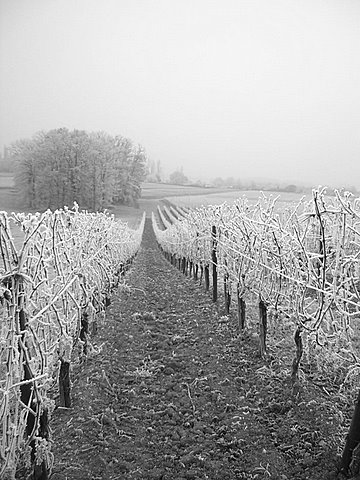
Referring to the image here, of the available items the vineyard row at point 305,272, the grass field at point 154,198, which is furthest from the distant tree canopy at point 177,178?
the vineyard row at point 305,272

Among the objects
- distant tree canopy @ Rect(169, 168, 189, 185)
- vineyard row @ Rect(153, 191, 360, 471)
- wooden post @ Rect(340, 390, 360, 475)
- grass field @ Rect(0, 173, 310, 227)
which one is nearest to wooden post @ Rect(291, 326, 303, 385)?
vineyard row @ Rect(153, 191, 360, 471)

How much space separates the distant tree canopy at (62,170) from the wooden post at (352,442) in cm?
4334

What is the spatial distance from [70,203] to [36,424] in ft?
143

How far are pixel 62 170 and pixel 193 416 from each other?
4487 centimetres

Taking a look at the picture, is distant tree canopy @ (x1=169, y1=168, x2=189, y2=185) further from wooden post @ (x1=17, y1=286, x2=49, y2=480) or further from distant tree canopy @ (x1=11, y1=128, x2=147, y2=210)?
wooden post @ (x1=17, y1=286, x2=49, y2=480)

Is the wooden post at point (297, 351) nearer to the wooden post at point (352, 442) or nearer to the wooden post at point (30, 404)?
the wooden post at point (352, 442)

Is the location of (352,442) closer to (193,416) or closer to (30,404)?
(193,416)

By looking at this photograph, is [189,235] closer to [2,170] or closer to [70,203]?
[70,203]

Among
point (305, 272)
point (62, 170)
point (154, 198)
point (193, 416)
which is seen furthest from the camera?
point (154, 198)

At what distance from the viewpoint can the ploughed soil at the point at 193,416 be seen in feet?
12.4

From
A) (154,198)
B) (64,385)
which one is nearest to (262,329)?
(64,385)

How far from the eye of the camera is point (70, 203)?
4453 centimetres

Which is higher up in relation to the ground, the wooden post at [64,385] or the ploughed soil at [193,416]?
the wooden post at [64,385]

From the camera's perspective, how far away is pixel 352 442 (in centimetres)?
337
